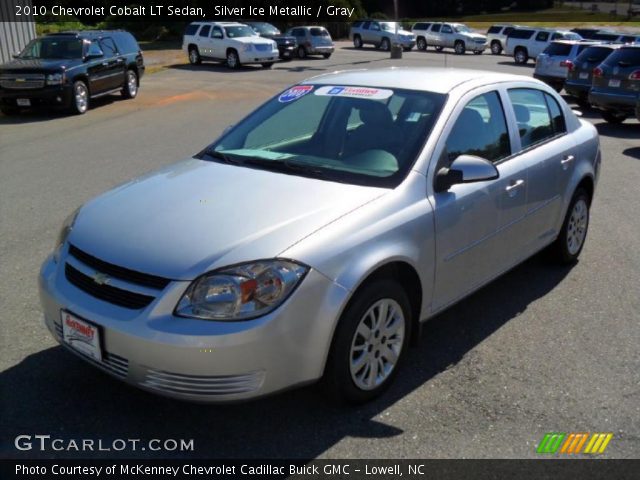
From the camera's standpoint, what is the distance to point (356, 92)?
4.58 metres

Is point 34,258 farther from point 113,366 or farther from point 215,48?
point 215,48

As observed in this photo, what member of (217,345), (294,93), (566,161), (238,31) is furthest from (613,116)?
(238,31)

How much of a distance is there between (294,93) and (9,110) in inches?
495

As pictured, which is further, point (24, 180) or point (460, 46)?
point (460, 46)

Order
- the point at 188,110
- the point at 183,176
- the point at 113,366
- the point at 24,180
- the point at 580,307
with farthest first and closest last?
the point at 188,110
the point at 24,180
the point at 580,307
the point at 183,176
the point at 113,366

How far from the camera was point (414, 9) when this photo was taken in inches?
3433

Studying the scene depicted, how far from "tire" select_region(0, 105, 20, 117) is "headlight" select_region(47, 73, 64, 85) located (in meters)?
1.19

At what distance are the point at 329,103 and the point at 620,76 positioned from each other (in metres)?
12.0

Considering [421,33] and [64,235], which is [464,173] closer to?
[64,235]

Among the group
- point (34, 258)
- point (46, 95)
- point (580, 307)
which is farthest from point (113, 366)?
point (46, 95)

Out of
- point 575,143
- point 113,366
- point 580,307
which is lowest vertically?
point 580,307

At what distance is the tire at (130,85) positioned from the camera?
17823 mm

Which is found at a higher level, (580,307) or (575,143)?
(575,143)

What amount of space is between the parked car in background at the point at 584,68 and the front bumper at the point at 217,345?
16157 mm
